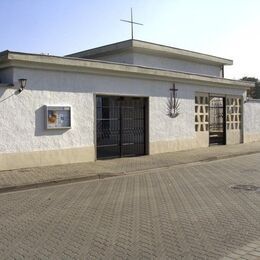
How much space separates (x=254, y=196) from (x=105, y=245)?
4.68 m

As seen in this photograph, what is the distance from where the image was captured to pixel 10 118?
13.7 metres

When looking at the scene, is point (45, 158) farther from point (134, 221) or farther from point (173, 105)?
point (134, 221)

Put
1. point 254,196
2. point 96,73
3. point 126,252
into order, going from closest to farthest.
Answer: point 126,252 < point 254,196 < point 96,73

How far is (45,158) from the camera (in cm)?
1465

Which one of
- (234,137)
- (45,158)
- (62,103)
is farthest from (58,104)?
(234,137)

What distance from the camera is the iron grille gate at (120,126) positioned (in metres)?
17.6

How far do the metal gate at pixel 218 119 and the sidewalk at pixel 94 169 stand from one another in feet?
12.2

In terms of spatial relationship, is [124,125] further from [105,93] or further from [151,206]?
[151,206]

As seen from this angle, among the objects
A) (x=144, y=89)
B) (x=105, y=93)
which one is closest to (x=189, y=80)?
(x=144, y=89)

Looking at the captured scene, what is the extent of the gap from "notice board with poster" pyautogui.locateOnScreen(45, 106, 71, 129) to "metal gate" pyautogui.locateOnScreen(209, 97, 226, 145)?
10.5 meters

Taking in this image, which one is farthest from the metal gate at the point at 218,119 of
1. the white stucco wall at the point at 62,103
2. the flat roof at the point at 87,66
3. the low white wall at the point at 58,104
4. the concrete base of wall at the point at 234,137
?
the low white wall at the point at 58,104

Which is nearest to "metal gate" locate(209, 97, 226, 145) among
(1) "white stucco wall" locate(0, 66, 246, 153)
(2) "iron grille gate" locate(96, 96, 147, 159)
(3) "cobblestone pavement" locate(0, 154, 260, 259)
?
(1) "white stucco wall" locate(0, 66, 246, 153)

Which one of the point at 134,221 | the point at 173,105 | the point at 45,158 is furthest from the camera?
the point at 173,105

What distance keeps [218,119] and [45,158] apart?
12.3 metres
